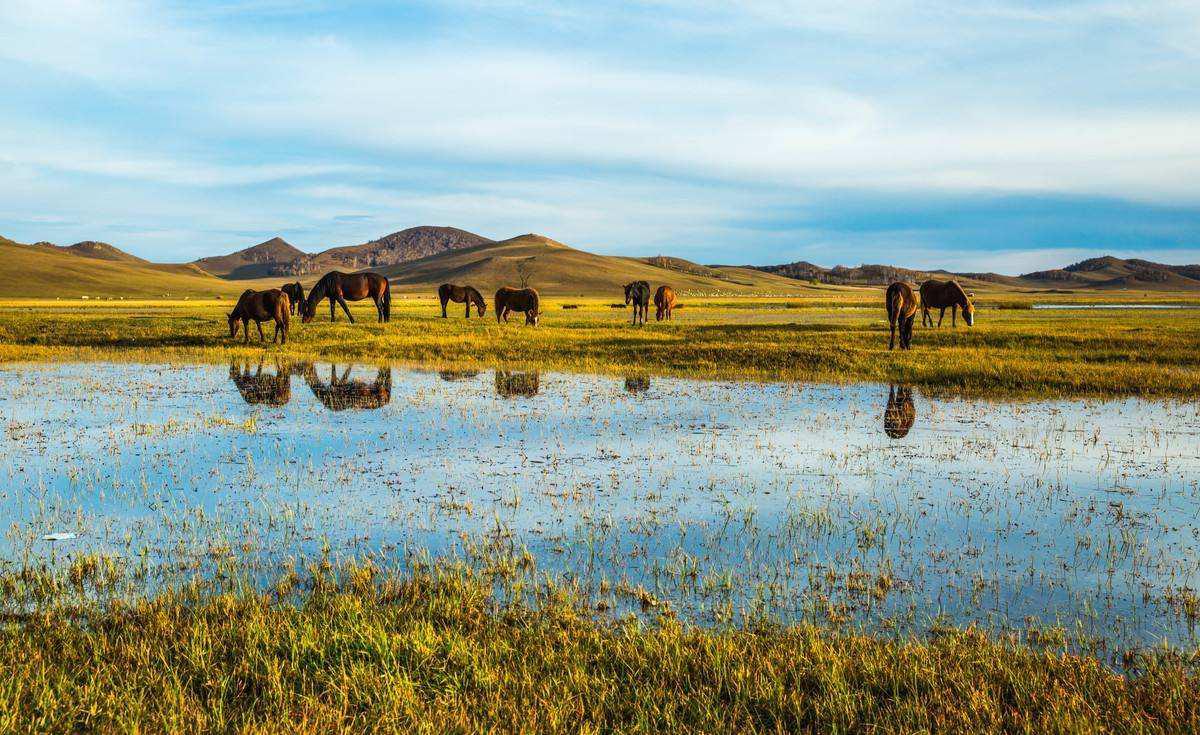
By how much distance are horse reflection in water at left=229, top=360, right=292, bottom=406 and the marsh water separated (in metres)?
0.21

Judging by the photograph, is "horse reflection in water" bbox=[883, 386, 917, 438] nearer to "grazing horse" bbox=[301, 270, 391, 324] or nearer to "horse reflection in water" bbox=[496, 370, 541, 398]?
"horse reflection in water" bbox=[496, 370, 541, 398]

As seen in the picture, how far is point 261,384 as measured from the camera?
19422 millimetres

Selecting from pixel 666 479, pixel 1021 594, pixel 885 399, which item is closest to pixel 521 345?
pixel 885 399

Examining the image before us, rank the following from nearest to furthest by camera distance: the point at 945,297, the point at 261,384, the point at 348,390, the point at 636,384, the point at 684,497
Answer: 1. the point at 684,497
2. the point at 348,390
3. the point at 261,384
4. the point at 636,384
5. the point at 945,297

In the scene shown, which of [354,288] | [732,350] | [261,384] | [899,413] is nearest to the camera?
[899,413]

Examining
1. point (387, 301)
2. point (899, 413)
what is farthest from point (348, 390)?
point (387, 301)

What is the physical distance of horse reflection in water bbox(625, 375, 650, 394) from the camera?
1927 centimetres

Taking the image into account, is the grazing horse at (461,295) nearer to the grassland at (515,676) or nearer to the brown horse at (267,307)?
the brown horse at (267,307)

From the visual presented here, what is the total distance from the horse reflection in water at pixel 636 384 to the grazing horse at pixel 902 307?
928 cm

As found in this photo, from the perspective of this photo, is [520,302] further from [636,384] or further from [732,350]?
[636,384]

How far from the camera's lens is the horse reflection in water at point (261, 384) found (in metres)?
17.1

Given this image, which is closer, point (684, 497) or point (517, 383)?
point (684, 497)

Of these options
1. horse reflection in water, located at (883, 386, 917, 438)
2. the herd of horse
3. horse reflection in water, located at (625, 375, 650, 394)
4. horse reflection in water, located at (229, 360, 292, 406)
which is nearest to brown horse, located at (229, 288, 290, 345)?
the herd of horse

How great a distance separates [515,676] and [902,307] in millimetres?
23734
